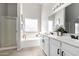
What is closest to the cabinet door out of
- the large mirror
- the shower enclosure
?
the large mirror

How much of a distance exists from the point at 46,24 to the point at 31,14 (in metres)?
0.96

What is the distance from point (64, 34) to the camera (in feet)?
8.51

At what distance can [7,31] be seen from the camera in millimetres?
4184

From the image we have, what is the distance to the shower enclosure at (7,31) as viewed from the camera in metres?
3.99

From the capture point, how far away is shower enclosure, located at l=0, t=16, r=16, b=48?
399 centimetres

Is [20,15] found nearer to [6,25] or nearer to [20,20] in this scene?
[20,20]

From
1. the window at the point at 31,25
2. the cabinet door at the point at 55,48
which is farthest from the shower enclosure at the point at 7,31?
the cabinet door at the point at 55,48

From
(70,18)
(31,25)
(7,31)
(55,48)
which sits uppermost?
(70,18)

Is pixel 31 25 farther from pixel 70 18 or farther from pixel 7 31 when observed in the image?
pixel 70 18

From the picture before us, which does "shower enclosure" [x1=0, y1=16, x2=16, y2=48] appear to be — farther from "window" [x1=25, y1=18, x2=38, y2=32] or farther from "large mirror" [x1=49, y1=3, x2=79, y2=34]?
"large mirror" [x1=49, y1=3, x2=79, y2=34]

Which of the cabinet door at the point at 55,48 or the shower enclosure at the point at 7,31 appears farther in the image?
the shower enclosure at the point at 7,31

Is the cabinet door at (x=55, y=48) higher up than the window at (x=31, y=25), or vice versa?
the window at (x=31, y=25)

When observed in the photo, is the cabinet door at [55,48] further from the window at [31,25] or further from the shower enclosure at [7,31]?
the shower enclosure at [7,31]

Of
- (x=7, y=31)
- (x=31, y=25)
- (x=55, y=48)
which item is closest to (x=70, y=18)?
(x=55, y=48)
